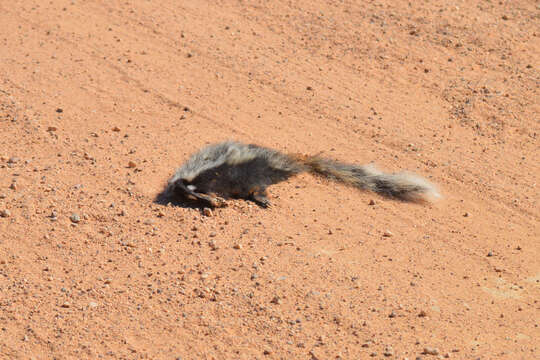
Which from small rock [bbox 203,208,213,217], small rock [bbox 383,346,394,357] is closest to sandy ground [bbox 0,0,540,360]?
small rock [bbox 383,346,394,357]

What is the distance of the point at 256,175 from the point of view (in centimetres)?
658

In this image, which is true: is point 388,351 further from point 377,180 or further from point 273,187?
point 273,187

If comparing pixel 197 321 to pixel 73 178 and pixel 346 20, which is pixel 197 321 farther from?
pixel 346 20

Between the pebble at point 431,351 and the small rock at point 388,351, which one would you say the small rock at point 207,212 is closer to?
the small rock at point 388,351

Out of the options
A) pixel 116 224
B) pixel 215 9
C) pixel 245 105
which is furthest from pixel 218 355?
pixel 215 9

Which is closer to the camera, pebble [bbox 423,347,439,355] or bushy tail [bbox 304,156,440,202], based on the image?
pebble [bbox 423,347,439,355]

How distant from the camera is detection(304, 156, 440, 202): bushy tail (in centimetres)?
667

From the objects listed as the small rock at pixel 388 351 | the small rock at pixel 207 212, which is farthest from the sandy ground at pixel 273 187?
the small rock at pixel 207 212

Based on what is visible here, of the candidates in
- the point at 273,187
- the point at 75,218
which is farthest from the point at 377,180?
the point at 75,218

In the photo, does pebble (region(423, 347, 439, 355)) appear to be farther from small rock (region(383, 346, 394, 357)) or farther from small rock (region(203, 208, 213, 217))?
small rock (region(203, 208, 213, 217))

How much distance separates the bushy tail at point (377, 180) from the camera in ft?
21.9

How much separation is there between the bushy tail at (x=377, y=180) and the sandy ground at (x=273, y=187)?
12 cm

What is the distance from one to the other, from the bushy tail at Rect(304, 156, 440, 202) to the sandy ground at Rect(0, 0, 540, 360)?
12 cm

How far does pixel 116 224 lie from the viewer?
238 inches
